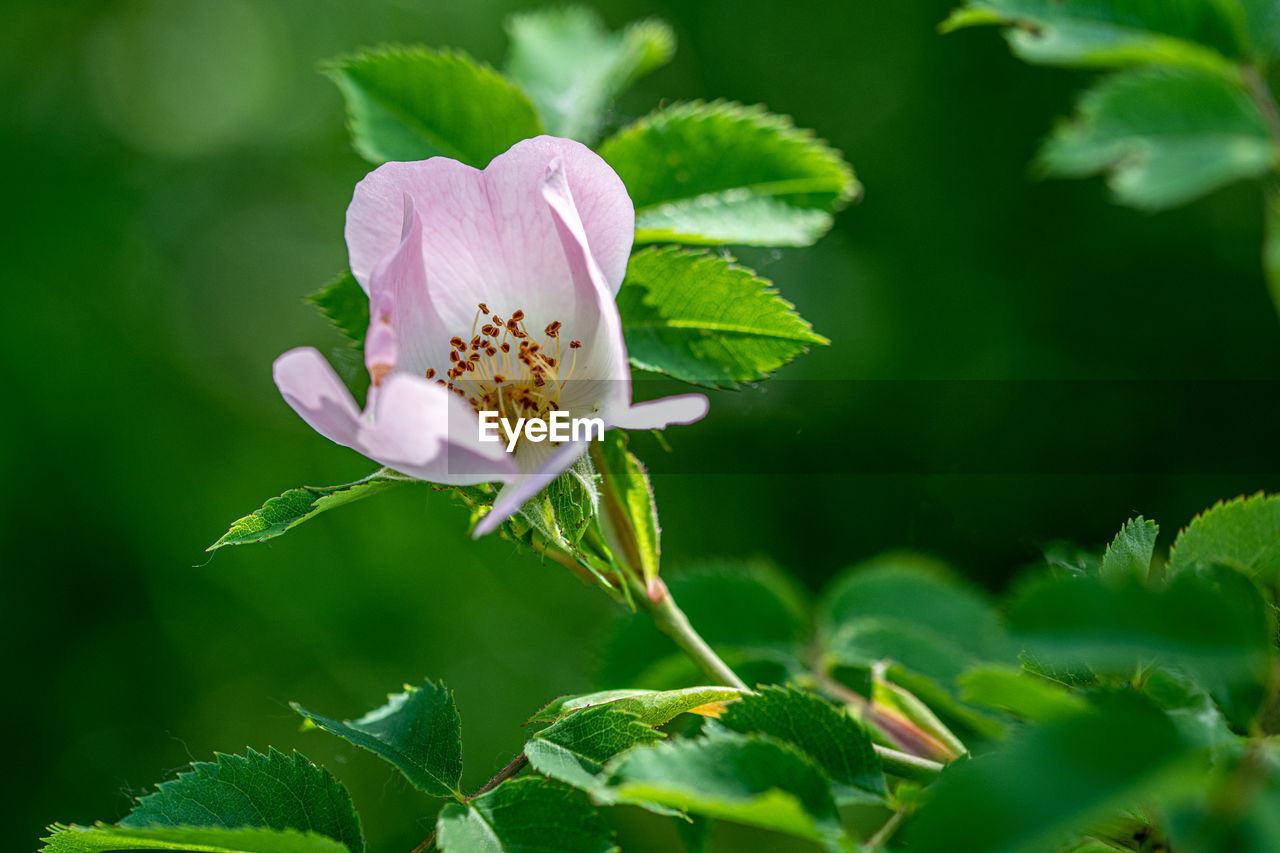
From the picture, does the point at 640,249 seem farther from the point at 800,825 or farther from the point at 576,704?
the point at 800,825

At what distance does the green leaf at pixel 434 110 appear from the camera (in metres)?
1.05

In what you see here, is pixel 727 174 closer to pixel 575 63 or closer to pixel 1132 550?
pixel 575 63

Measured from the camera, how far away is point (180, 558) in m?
3.03

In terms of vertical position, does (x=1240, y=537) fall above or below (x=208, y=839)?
above

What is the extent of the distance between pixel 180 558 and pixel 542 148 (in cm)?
260

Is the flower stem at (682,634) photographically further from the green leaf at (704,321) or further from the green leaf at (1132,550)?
the green leaf at (1132,550)

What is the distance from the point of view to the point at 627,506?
90 cm

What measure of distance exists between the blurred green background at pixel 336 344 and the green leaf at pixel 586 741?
1984mm

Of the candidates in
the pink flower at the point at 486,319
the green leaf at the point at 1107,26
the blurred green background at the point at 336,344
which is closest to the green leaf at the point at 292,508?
the pink flower at the point at 486,319

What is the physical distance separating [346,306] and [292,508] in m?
0.30

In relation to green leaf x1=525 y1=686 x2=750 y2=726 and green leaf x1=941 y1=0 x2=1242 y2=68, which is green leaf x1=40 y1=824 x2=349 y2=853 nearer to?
green leaf x1=525 y1=686 x2=750 y2=726

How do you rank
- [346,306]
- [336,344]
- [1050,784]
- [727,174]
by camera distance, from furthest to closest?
[336,344] → [727,174] → [346,306] → [1050,784]

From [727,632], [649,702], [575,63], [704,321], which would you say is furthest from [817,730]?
[575,63]

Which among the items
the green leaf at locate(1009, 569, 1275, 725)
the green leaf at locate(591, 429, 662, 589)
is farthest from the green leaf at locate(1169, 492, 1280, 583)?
the green leaf at locate(591, 429, 662, 589)
